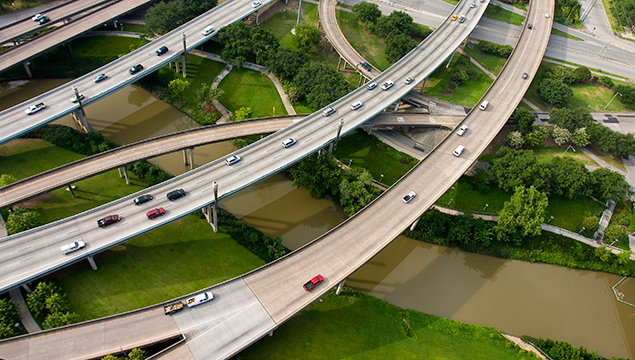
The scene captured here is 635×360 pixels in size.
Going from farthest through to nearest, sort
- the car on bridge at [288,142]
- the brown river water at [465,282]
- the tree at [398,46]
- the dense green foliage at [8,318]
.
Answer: the tree at [398,46]
the car on bridge at [288,142]
the brown river water at [465,282]
the dense green foliage at [8,318]

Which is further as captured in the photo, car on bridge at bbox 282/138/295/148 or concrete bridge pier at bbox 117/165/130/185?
car on bridge at bbox 282/138/295/148

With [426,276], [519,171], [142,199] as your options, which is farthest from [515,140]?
[142,199]

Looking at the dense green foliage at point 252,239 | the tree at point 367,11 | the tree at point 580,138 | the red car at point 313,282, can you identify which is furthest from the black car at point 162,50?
the tree at point 580,138

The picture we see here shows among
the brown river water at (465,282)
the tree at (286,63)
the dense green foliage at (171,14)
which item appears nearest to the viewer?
the brown river water at (465,282)

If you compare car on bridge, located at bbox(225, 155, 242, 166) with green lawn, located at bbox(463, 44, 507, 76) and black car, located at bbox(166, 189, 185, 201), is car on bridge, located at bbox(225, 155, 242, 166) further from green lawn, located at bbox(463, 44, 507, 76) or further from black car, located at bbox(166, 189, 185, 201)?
green lawn, located at bbox(463, 44, 507, 76)

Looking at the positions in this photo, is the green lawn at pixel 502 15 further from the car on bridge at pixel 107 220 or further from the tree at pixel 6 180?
the tree at pixel 6 180

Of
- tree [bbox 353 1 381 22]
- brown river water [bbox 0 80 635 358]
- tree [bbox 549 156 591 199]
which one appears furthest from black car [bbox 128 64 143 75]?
tree [bbox 549 156 591 199]
